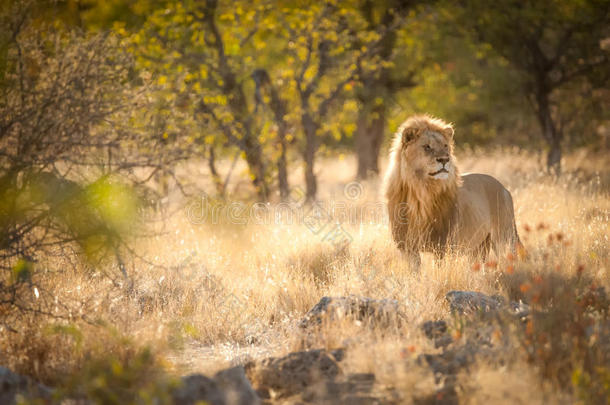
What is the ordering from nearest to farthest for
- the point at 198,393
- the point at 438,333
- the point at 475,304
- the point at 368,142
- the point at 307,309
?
the point at 198,393, the point at 438,333, the point at 475,304, the point at 307,309, the point at 368,142

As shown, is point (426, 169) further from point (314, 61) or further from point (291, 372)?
point (314, 61)

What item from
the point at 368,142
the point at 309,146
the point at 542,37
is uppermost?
the point at 542,37

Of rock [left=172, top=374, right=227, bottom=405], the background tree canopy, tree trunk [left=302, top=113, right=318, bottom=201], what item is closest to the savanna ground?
rock [left=172, top=374, right=227, bottom=405]

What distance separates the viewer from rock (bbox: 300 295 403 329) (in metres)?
4.92

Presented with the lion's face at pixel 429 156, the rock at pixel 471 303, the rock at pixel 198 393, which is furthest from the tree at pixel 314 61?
the rock at pixel 198 393

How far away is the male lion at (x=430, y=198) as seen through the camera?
6.85 meters

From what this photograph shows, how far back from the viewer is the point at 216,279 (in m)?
6.85

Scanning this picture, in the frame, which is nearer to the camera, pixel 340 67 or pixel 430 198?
pixel 430 198

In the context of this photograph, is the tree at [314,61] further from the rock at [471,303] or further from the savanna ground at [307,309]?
the rock at [471,303]

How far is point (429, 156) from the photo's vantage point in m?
6.81

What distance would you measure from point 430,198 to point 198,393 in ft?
13.4

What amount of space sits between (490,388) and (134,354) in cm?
245

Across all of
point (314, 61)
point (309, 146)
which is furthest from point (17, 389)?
point (314, 61)

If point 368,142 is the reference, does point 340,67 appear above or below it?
above
